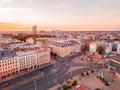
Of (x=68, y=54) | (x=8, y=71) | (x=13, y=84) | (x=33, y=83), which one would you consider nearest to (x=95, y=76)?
(x=33, y=83)

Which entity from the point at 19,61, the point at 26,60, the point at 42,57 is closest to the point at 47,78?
the point at 26,60

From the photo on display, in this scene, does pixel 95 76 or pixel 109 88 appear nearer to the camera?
pixel 109 88

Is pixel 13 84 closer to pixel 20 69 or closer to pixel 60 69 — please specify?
pixel 20 69

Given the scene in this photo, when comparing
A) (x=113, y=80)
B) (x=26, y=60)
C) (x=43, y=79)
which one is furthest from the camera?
(x=26, y=60)

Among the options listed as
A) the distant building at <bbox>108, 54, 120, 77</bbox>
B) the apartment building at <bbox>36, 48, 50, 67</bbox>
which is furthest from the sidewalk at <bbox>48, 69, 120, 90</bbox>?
the apartment building at <bbox>36, 48, 50, 67</bbox>

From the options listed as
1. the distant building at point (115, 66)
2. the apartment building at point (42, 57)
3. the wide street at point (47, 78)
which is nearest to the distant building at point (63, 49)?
the apartment building at point (42, 57)

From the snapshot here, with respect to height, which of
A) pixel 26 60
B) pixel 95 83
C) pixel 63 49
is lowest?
pixel 95 83

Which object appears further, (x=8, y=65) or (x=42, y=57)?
(x=42, y=57)

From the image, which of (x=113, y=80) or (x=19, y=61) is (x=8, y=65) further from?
(x=113, y=80)

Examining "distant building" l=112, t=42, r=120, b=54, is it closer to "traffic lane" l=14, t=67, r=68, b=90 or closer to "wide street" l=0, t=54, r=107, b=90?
"wide street" l=0, t=54, r=107, b=90

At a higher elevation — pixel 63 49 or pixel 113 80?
pixel 63 49

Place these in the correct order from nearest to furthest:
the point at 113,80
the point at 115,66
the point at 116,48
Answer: the point at 113,80 < the point at 115,66 < the point at 116,48
